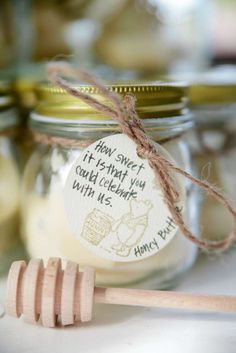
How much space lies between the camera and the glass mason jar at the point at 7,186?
1.67 ft

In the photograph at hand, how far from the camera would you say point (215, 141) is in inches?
23.3

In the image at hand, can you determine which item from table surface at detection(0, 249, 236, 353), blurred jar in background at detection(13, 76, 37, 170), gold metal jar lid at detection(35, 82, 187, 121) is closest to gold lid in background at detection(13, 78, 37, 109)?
blurred jar in background at detection(13, 76, 37, 170)

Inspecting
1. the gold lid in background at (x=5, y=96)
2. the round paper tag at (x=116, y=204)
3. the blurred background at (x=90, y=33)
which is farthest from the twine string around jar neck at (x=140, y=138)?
the blurred background at (x=90, y=33)

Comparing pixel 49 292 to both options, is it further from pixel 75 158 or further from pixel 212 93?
pixel 212 93

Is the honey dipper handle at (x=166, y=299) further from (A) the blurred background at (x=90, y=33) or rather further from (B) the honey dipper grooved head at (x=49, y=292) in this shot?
(A) the blurred background at (x=90, y=33)

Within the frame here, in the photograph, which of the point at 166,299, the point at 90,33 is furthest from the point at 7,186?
the point at 90,33

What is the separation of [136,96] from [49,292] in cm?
17

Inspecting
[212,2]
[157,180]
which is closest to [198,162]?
[157,180]

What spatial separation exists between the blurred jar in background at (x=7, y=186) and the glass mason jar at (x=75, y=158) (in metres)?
0.03

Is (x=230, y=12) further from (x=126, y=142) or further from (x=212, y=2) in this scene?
(x=126, y=142)

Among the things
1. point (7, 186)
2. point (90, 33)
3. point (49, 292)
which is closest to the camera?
point (49, 292)

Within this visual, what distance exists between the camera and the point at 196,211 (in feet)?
1.65

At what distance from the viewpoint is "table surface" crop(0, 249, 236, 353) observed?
0.39 metres

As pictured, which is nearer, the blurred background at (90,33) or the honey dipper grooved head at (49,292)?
the honey dipper grooved head at (49,292)
